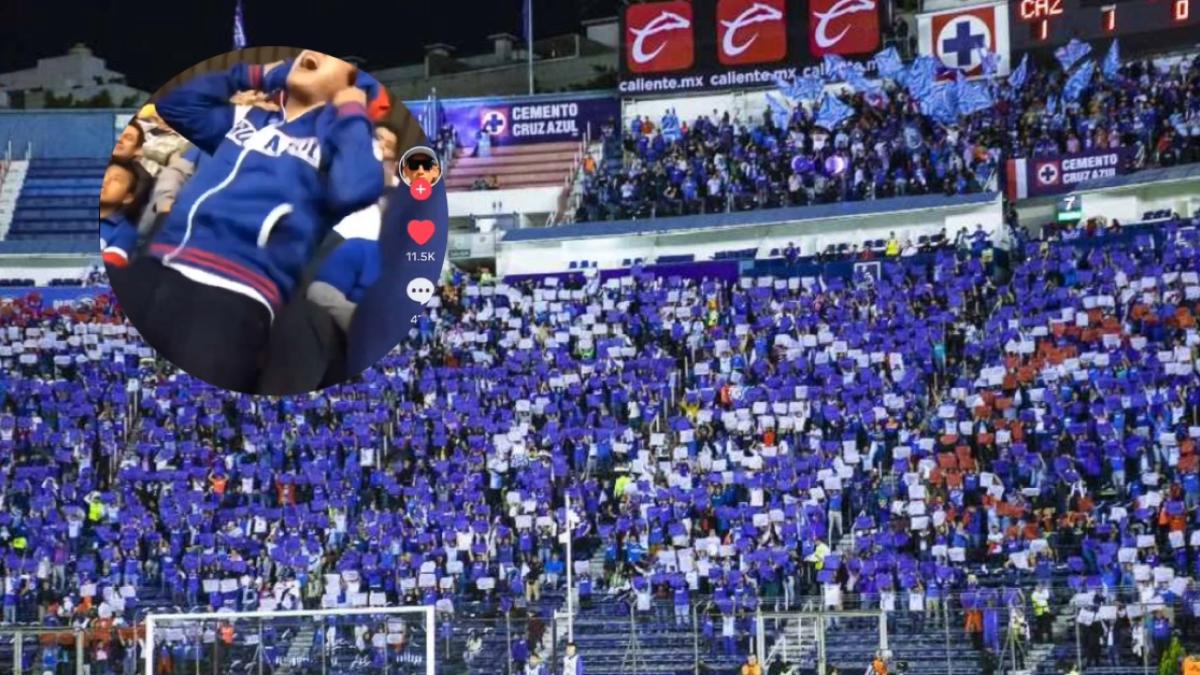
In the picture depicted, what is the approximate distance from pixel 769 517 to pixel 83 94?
3331 cm

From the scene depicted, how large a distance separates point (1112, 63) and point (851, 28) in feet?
22.4

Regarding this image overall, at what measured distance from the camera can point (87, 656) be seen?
26.3 metres

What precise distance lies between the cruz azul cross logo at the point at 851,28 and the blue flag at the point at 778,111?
61.3 inches

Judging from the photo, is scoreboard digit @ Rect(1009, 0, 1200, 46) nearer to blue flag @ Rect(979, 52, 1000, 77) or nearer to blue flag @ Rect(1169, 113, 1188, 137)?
blue flag @ Rect(979, 52, 1000, 77)

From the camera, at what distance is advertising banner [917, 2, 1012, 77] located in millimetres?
45438

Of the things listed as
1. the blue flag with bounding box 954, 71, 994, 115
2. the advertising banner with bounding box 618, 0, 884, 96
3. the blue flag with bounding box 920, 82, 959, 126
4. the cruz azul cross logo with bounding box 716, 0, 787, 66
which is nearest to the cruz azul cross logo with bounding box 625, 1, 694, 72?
the advertising banner with bounding box 618, 0, 884, 96

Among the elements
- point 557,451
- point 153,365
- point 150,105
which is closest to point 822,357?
point 557,451

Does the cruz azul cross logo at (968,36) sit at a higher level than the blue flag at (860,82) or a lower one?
higher

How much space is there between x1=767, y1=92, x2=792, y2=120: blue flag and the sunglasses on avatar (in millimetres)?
37908

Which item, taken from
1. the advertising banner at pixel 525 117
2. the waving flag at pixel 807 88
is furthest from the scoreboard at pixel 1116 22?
the advertising banner at pixel 525 117

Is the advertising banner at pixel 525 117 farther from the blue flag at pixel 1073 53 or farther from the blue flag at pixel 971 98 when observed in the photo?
the blue flag at pixel 1073 53

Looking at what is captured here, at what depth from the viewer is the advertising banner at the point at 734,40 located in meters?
46.8

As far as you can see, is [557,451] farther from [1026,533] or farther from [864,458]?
[1026,533]

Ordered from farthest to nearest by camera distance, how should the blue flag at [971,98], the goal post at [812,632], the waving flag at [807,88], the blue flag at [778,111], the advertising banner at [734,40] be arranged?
1. the advertising banner at [734,40]
2. the blue flag at [778,111]
3. the waving flag at [807,88]
4. the blue flag at [971,98]
5. the goal post at [812,632]
